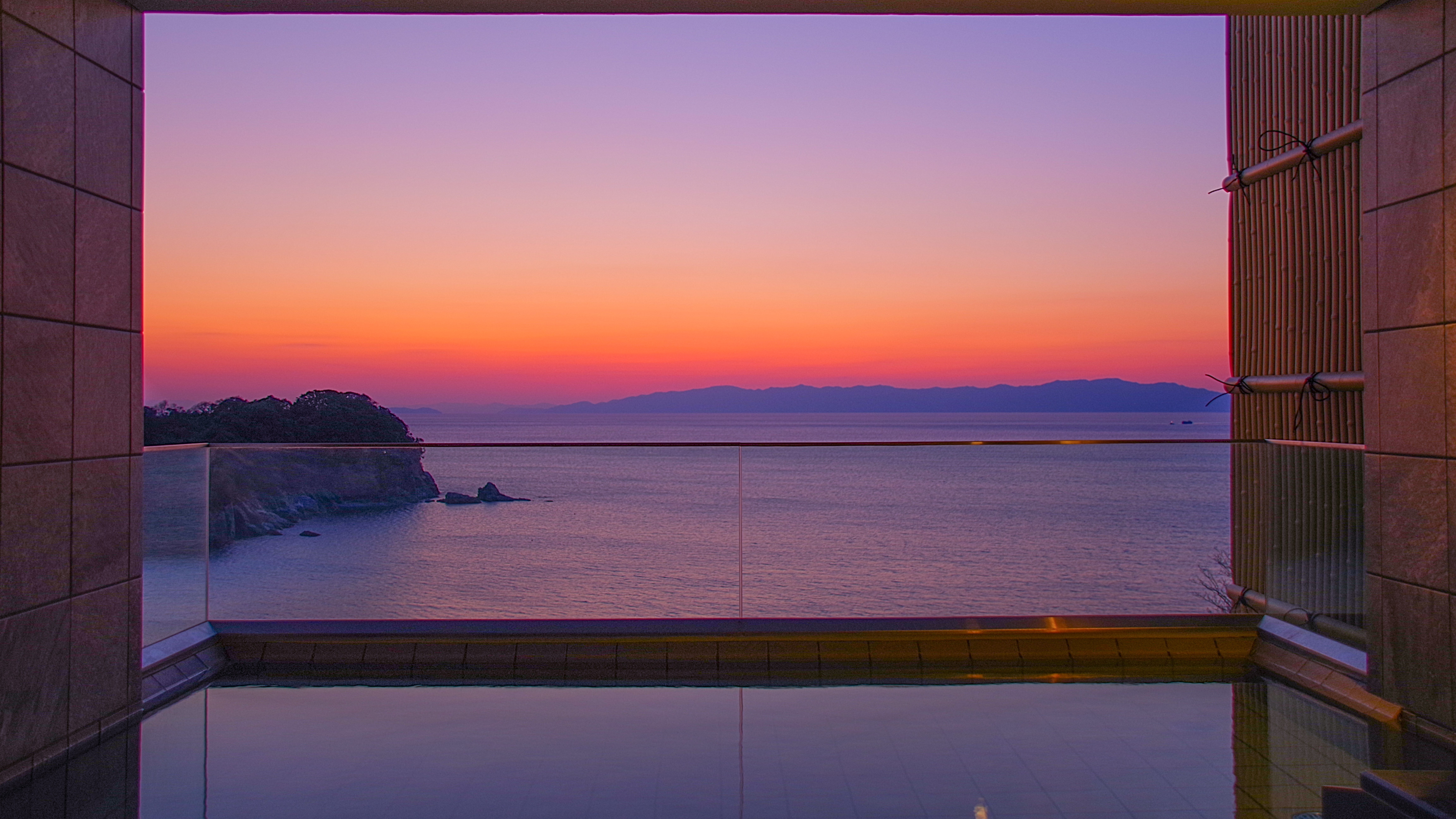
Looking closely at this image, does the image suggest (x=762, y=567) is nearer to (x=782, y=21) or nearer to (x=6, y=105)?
(x=6, y=105)

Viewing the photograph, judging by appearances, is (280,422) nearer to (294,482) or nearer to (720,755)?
(294,482)

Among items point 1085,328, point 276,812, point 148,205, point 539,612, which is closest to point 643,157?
point 148,205

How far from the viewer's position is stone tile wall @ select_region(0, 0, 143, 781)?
2.21 metres

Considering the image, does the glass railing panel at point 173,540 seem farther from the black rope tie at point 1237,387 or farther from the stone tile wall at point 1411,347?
the black rope tie at point 1237,387

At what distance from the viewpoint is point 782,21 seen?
732 cm

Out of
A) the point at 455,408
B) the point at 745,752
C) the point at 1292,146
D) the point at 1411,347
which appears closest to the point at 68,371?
the point at 745,752

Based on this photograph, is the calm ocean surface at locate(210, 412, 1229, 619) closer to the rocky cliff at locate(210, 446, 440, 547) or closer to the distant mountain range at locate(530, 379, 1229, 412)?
the rocky cliff at locate(210, 446, 440, 547)

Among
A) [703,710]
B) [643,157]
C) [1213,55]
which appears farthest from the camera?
[1213,55]

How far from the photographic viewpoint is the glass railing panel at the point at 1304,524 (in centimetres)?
327

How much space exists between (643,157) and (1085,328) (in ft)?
43.0

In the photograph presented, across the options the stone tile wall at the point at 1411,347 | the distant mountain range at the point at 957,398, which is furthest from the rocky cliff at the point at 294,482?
the distant mountain range at the point at 957,398

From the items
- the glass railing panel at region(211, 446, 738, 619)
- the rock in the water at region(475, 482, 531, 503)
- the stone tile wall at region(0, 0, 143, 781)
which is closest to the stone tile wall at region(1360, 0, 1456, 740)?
the glass railing panel at region(211, 446, 738, 619)

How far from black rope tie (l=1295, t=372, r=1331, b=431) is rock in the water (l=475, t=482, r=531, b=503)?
3.70 m

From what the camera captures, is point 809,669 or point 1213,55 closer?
point 809,669
